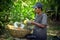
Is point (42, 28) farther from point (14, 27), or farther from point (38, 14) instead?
point (14, 27)

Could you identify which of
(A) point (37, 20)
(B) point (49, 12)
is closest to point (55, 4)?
(B) point (49, 12)

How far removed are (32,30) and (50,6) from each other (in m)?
9.28

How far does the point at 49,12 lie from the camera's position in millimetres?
14578

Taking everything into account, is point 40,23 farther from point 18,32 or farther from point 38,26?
point 18,32

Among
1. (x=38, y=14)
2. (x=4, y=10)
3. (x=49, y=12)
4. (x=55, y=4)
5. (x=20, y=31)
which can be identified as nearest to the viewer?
(x=20, y=31)

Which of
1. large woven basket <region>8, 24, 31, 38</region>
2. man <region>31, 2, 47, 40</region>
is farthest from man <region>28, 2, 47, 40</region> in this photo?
large woven basket <region>8, 24, 31, 38</region>

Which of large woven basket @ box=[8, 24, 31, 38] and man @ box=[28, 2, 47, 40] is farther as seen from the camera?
man @ box=[28, 2, 47, 40]

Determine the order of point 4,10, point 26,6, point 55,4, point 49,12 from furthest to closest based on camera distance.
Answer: point 49,12, point 55,4, point 26,6, point 4,10

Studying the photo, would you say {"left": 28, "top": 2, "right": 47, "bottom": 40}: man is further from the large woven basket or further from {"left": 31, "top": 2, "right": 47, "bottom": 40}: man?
the large woven basket

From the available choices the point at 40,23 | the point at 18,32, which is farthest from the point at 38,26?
the point at 18,32

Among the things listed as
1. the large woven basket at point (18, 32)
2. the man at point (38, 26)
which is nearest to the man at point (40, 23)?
the man at point (38, 26)

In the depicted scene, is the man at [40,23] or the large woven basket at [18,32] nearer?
the large woven basket at [18,32]

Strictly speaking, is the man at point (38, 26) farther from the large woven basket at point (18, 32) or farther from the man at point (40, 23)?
the large woven basket at point (18, 32)

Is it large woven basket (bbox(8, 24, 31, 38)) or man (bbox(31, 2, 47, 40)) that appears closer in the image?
large woven basket (bbox(8, 24, 31, 38))
